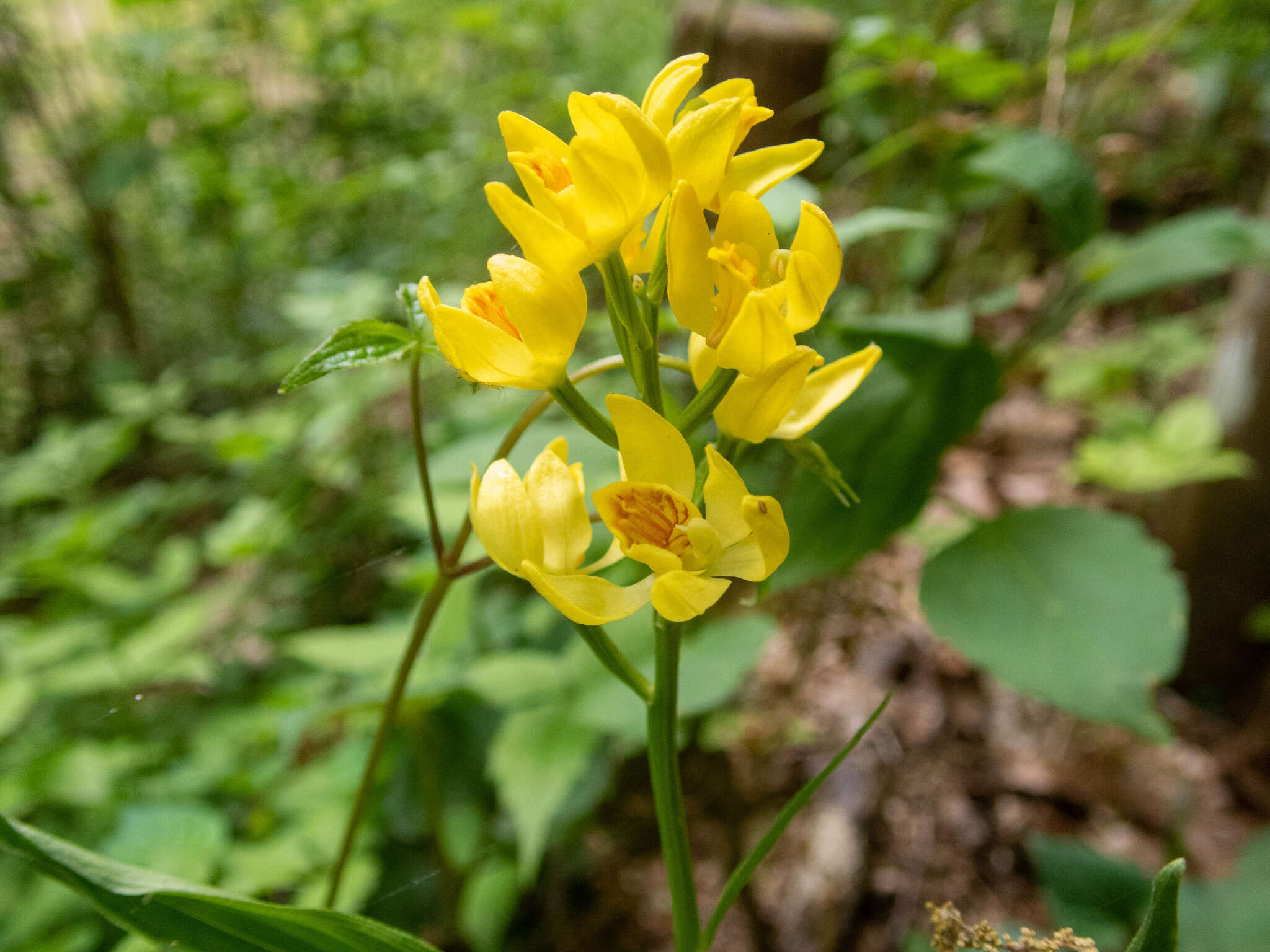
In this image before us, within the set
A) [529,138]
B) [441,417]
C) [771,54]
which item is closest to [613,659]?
[529,138]

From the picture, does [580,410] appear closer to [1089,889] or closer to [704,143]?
[704,143]

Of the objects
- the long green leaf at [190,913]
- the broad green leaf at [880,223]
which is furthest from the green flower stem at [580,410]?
the broad green leaf at [880,223]

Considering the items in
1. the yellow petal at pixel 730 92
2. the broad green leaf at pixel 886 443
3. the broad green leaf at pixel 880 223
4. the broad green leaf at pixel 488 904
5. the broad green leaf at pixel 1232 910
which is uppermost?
the yellow petal at pixel 730 92

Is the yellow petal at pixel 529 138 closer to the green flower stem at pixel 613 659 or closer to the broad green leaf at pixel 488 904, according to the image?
the green flower stem at pixel 613 659

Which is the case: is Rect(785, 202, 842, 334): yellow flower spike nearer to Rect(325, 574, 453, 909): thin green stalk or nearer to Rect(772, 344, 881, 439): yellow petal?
Rect(772, 344, 881, 439): yellow petal

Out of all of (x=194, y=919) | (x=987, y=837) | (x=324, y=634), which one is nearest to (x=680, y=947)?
(x=194, y=919)

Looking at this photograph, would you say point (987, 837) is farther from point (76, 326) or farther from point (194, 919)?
point (76, 326)
